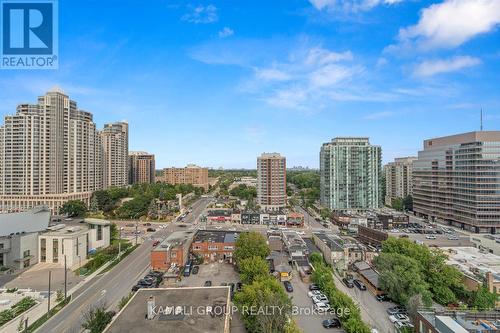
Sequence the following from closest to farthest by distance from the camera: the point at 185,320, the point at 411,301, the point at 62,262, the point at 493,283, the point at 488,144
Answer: the point at 185,320, the point at 411,301, the point at 493,283, the point at 62,262, the point at 488,144

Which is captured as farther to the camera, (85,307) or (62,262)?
(62,262)

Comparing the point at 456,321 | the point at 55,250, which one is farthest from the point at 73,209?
the point at 456,321

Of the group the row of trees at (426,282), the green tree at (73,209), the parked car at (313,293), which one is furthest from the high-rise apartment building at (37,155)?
the row of trees at (426,282)

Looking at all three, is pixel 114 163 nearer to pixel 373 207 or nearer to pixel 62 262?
pixel 62 262

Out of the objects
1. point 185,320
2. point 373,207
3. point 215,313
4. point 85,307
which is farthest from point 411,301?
point 373,207

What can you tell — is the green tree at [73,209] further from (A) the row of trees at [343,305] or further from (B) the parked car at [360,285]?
(B) the parked car at [360,285]

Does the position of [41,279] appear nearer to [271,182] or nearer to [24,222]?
[24,222]
